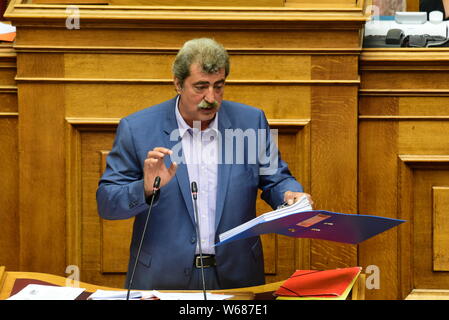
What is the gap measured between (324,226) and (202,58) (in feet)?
1.44

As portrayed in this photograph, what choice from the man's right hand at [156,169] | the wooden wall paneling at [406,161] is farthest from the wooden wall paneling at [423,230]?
the man's right hand at [156,169]

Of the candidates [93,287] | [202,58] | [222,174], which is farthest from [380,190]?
[93,287]

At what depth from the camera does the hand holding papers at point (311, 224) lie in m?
1.31

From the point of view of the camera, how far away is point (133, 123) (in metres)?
1.67

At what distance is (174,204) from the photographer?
1637 mm

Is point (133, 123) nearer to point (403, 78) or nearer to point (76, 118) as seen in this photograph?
point (76, 118)

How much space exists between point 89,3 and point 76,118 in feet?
1.07

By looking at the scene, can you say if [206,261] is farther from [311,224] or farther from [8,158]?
[8,158]

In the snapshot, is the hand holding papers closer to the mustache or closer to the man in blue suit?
the man in blue suit

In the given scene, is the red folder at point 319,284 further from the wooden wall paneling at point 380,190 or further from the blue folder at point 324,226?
the wooden wall paneling at point 380,190

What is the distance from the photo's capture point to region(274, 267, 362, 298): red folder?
1338 mm

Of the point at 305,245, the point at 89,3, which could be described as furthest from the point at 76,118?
the point at 305,245

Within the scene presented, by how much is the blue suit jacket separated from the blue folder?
244 millimetres

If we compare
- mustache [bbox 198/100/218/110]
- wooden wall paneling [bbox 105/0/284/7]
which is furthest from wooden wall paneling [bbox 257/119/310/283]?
mustache [bbox 198/100/218/110]
